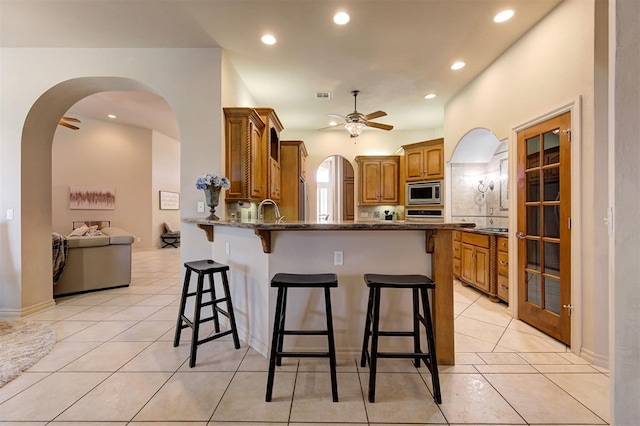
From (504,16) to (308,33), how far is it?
1.89 m

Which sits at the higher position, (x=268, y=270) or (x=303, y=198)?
(x=303, y=198)

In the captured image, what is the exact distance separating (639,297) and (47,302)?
5112mm

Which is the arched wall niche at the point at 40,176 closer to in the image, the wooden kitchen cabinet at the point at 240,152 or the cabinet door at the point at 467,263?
the wooden kitchen cabinet at the point at 240,152

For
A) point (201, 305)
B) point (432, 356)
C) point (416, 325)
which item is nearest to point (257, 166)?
point (201, 305)

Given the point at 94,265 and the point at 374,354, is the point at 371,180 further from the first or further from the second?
the point at 94,265

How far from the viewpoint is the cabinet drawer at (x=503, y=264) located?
10.8 ft

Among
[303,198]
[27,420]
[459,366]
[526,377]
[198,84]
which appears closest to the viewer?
[27,420]

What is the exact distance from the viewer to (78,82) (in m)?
3.16

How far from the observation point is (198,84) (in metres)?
3.12

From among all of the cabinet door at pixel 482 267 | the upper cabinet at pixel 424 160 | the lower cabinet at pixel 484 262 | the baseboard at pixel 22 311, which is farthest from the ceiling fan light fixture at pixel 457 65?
the baseboard at pixel 22 311

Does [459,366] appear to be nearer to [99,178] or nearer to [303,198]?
[303,198]

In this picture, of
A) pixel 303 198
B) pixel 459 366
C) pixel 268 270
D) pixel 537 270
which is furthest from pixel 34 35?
pixel 537 270

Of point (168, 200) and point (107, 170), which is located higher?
point (107, 170)

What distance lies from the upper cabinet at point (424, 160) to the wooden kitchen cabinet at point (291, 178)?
7.16 feet
